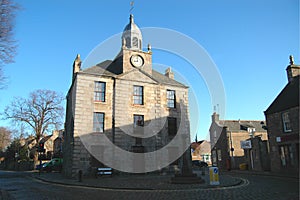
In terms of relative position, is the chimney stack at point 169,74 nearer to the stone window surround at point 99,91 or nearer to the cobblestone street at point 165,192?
the stone window surround at point 99,91

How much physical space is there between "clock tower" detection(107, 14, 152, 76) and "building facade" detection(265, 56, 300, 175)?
47.1ft

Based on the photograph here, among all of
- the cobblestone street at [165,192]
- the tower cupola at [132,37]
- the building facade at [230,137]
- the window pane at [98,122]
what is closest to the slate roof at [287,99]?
the building facade at [230,137]

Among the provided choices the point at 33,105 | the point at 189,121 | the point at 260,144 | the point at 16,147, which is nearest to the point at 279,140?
the point at 260,144

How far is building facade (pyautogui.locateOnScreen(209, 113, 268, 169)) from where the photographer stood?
3559 centimetres

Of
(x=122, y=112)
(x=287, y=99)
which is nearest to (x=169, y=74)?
(x=122, y=112)

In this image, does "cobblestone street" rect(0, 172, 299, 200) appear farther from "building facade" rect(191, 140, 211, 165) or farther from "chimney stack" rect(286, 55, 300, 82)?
"building facade" rect(191, 140, 211, 165)

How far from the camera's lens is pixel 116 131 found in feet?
77.6

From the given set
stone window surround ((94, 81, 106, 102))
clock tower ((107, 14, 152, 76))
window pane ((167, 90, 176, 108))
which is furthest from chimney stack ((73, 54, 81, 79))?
window pane ((167, 90, 176, 108))

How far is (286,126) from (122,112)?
643 inches

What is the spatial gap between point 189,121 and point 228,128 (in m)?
12.4

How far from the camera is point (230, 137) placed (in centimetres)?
3588

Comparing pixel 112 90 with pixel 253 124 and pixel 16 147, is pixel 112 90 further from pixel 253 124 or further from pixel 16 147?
pixel 16 147

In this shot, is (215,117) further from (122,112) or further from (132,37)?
(122,112)

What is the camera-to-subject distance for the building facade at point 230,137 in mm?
35594
